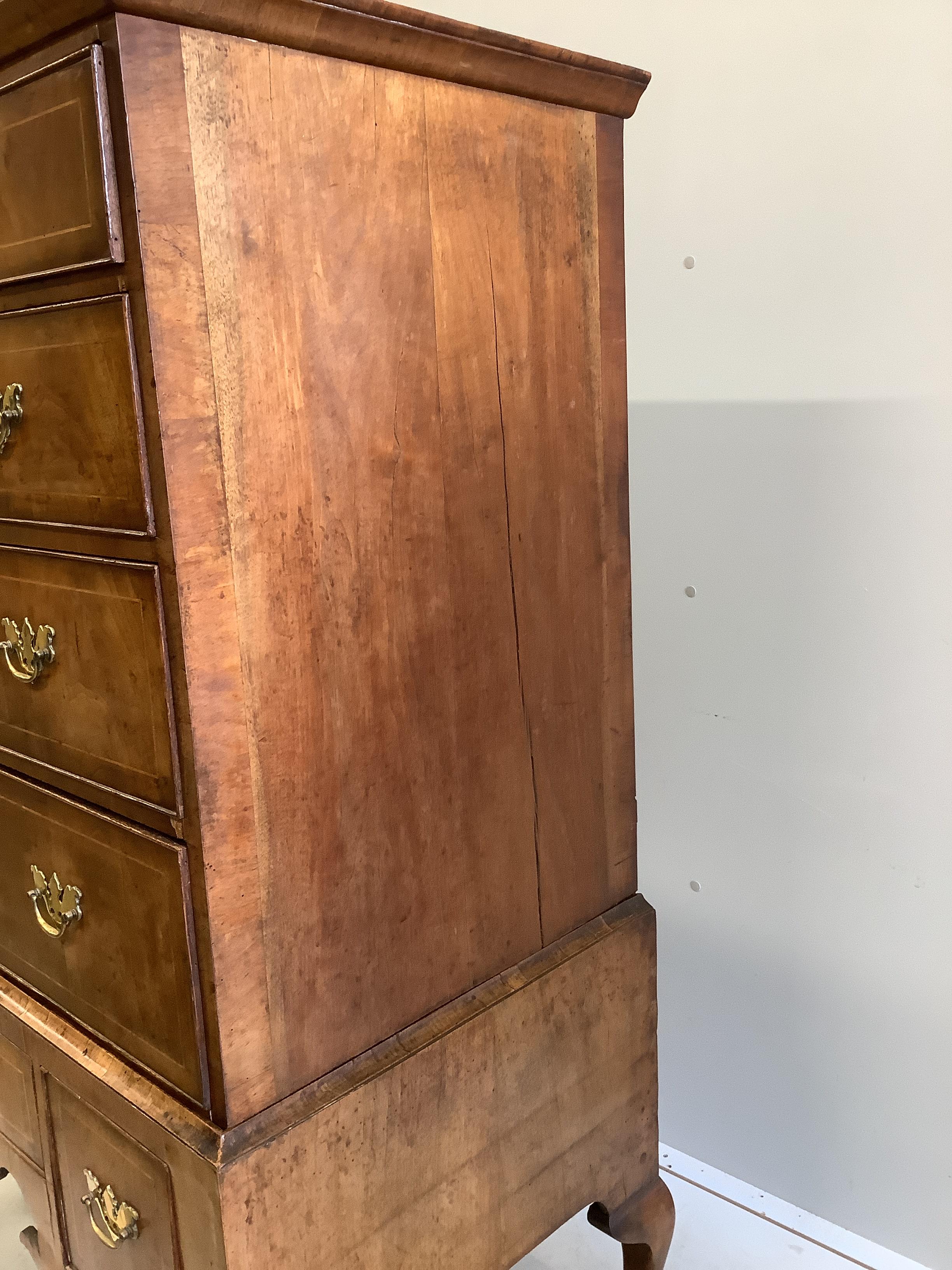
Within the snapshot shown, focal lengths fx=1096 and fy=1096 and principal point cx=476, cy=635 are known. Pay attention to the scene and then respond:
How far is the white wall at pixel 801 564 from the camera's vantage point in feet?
3.78

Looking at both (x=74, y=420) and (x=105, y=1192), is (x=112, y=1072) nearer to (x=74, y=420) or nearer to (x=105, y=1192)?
(x=105, y=1192)

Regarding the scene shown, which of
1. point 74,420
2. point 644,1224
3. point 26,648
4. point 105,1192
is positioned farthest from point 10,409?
point 644,1224

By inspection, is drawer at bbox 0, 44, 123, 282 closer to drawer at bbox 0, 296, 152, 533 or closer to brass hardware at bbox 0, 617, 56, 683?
drawer at bbox 0, 296, 152, 533

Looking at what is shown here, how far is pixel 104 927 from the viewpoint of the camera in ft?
2.84

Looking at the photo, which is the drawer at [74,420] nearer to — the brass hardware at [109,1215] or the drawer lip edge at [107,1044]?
the drawer lip edge at [107,1044]

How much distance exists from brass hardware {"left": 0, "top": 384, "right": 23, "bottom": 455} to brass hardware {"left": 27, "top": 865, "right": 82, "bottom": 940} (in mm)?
368

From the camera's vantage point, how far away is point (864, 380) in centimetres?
119

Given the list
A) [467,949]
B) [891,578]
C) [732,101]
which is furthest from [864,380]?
[467,949]

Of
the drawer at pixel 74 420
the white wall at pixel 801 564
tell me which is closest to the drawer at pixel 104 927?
the drawer at pixel 74 420

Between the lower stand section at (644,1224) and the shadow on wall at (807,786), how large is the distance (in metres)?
0.30

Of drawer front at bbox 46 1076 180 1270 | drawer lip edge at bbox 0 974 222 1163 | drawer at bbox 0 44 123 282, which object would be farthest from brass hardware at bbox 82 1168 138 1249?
drawer at bbox 0 44 123 282

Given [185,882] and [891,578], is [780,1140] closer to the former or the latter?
[891,578]

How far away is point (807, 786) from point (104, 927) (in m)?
0.83

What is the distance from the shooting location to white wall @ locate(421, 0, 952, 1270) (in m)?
1.15
